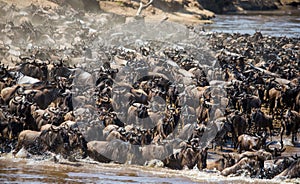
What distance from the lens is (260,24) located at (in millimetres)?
51531

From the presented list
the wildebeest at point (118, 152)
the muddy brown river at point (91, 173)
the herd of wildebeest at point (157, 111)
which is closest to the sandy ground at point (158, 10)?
the herd of wildebeest at point (157, 111)

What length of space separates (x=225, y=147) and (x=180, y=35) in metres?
20.4

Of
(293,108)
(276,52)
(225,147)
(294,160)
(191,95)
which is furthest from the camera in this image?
(276,52)

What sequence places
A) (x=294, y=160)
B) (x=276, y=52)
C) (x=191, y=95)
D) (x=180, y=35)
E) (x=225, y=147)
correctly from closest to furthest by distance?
(x=294, y=160)
(x=225, y=147)
(x=191, y=95)
(x=276, y=52)
(x=180, y=35)

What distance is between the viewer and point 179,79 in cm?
2114

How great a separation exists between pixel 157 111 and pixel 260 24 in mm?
35927

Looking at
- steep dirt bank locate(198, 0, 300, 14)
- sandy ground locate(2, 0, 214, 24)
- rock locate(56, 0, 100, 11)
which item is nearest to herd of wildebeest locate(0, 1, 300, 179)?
rock locate(56, 0, 100, 11)

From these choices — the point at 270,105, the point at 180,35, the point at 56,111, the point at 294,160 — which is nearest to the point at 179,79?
the point at 270,105

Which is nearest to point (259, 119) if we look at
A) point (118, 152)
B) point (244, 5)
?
point (118, 152)

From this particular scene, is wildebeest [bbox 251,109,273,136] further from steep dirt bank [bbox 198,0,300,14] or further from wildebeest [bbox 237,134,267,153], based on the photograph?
steep dirt bank [bbox 198,0,300,14]

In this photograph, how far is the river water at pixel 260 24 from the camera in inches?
1770

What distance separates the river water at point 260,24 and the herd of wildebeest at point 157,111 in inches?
792

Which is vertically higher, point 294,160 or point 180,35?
point 180,35

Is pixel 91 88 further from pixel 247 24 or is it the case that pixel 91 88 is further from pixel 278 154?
pixel 247 24
